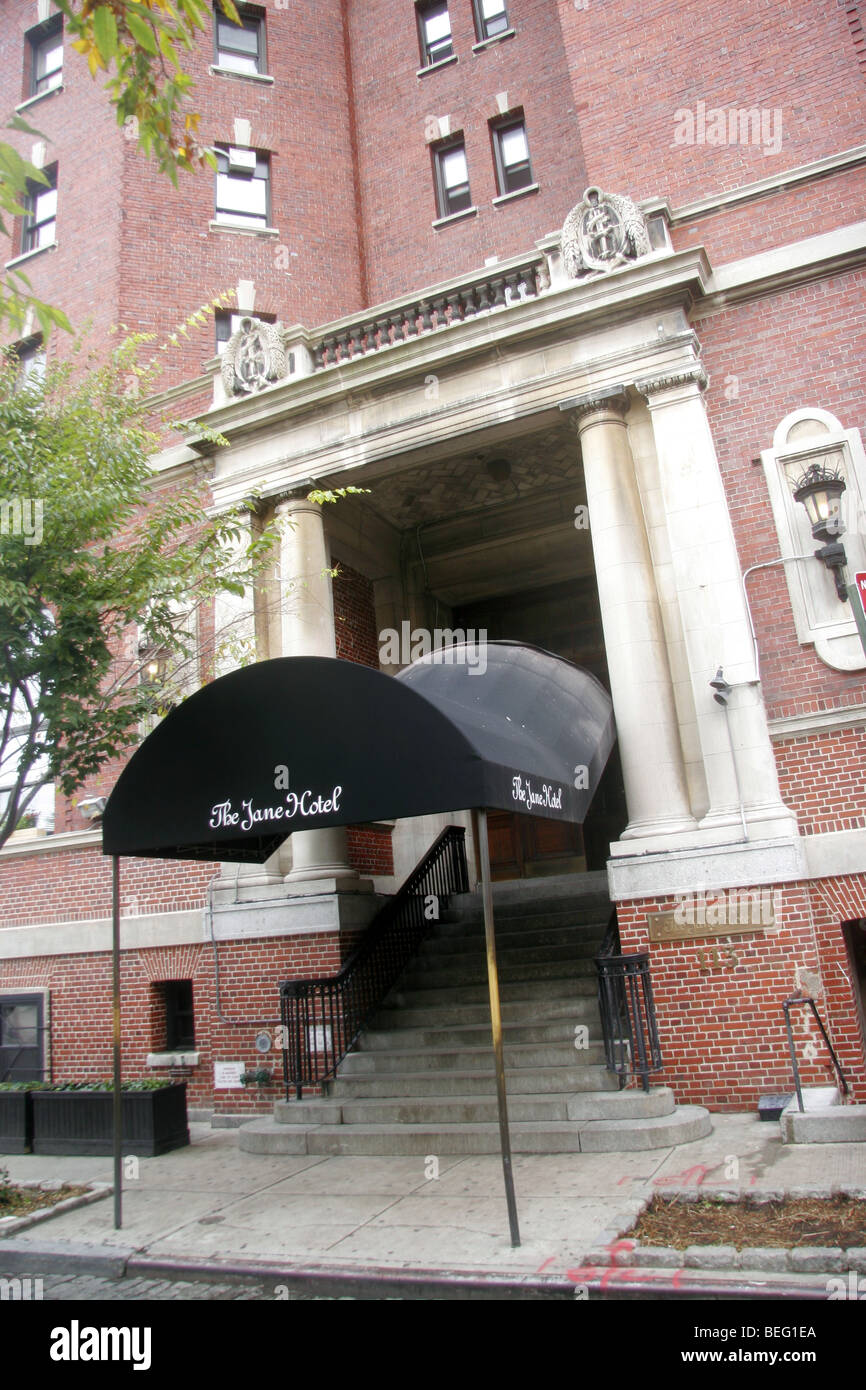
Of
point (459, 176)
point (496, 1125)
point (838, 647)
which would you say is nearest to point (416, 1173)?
point (496, 1125)

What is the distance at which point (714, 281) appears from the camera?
1094 centimetres

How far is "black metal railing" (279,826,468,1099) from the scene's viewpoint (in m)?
10.2

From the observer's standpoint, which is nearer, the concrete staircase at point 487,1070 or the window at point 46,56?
the concrete staircase at point 487,1070

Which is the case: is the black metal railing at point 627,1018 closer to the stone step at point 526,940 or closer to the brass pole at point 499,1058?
the stone step at point 526,940

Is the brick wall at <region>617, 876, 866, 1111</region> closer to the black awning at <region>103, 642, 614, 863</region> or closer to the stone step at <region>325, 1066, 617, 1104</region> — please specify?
the stone step at <region>325, 1066, 617, 1104</region>

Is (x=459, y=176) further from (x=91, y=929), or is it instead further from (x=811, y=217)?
(x=91, y=929)

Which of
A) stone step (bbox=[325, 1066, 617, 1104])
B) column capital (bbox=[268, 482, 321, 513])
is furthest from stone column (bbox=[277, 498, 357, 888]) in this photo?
stone step (bbox=[325, 1066, 617, 1104])

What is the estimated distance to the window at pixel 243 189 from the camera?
18266 millimetres

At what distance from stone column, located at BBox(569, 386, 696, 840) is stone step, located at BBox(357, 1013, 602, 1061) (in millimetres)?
2014

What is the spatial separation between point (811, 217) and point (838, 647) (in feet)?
16.8

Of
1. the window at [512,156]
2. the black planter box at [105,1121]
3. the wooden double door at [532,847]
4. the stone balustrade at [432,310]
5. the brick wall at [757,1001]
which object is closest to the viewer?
the brick wall at [757,1001]

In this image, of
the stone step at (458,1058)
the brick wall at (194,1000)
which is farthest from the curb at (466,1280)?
the brick wall at (194,1000)

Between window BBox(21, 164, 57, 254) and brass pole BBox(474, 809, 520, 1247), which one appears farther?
window BBox(21, 164, 57, 254)

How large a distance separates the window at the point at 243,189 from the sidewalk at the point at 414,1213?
16772 millimetres
